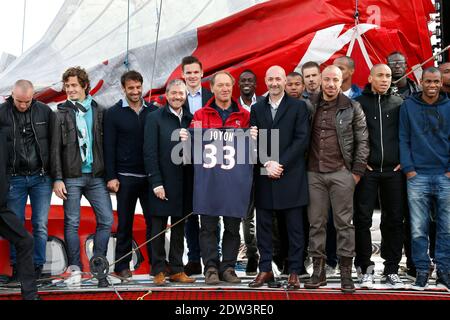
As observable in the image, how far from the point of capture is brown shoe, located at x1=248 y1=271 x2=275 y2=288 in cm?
526

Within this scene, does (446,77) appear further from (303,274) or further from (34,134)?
(34,134)

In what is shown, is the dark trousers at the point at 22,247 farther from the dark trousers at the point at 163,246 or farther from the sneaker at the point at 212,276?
the sneaker at the point at 212,276

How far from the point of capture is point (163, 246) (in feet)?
18.1

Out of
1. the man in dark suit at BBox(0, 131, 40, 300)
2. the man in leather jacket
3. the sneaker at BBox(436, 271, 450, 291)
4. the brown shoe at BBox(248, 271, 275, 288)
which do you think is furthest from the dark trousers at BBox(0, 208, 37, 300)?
the sneaker at BBox(436, 271, 450, 291)

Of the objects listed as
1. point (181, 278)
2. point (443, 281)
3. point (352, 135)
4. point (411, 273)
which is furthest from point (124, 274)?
point (443, 281)

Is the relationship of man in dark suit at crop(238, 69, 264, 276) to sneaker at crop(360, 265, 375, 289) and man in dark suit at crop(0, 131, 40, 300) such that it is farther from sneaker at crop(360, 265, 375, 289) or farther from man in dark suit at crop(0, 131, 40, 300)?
man in dark suit at crop(0, 131, 40, 300)

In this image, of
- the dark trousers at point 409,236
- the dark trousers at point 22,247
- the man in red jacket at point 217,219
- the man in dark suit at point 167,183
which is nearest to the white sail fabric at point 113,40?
the man in dark suit at point 167,183

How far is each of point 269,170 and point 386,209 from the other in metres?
0.89

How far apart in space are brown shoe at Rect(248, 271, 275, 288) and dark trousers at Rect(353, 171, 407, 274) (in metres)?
0.69

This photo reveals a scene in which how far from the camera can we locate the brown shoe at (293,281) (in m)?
5.23
